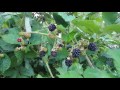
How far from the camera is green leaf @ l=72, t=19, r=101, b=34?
776 mm

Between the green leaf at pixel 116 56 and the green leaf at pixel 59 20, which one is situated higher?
the green leaf at pixel 59 20

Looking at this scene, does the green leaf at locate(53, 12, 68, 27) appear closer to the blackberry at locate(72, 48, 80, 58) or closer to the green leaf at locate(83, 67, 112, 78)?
the blackberry at locate(72, 48, 80, 58)

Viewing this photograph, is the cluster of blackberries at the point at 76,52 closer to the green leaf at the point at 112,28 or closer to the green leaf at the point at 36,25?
the green leaf at the point at 112,28

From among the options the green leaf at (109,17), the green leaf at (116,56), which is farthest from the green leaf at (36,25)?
the green leaf at (116,56)

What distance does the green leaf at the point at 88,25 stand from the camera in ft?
2.55

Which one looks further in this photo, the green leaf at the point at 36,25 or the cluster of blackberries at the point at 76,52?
the green leaf at the point at 36,25

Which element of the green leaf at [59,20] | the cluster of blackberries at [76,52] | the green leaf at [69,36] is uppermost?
the green leaf at [59,20]

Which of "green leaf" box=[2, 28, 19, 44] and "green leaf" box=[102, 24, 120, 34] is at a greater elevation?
"green leaf" box=[102, 24, 120, 34]

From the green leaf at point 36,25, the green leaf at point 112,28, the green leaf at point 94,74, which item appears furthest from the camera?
the green leaf at point 36,25

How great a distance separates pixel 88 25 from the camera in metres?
0.79

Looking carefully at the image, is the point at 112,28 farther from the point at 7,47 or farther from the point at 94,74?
the point at 7,47

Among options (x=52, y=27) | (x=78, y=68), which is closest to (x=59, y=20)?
(x=52, y=27)

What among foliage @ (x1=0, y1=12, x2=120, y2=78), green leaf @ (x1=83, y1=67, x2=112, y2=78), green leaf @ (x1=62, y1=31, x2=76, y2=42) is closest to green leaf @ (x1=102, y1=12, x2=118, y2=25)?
foliage @ (x1=0, y1=12, x2=120, y2=78)
